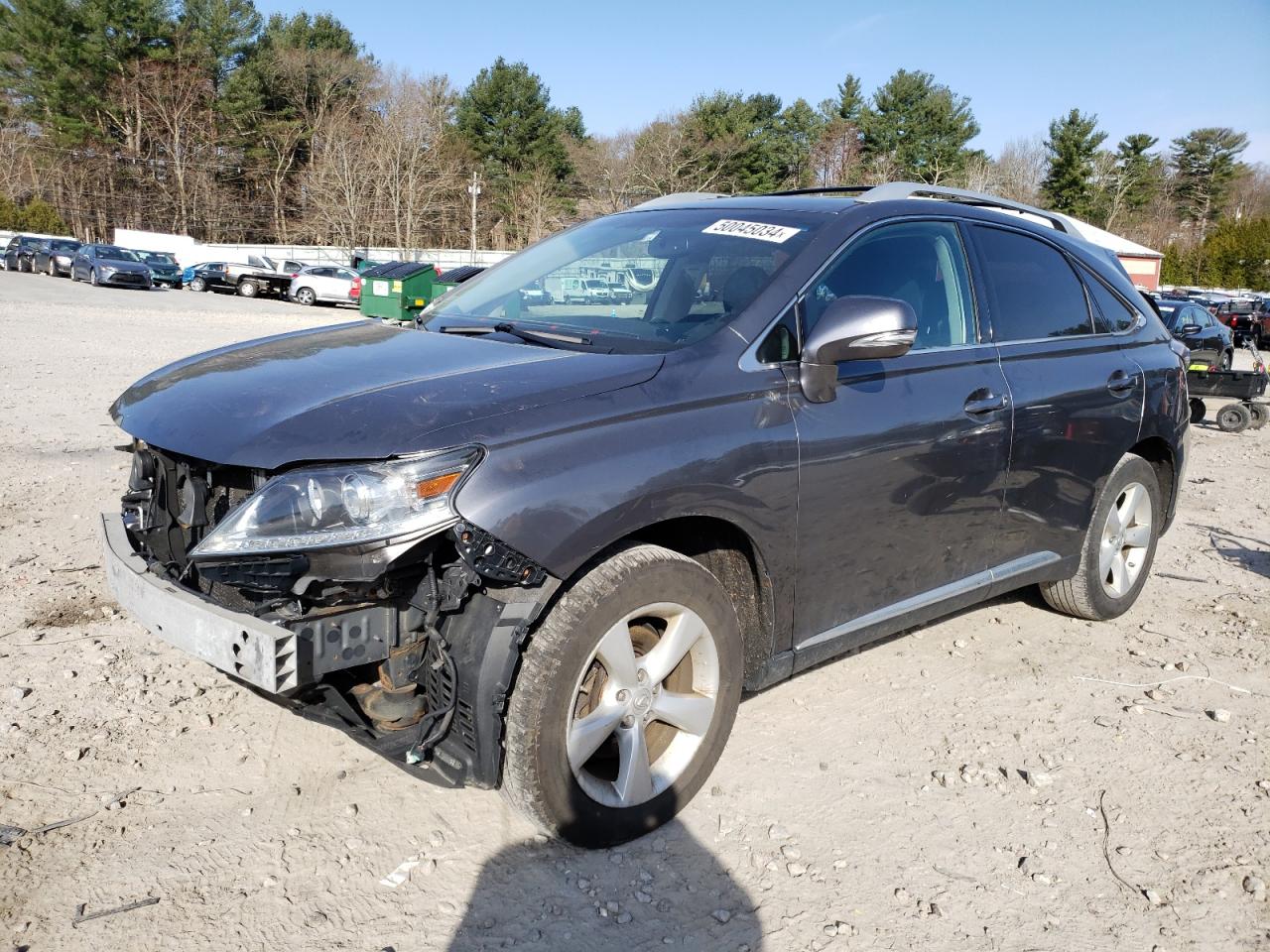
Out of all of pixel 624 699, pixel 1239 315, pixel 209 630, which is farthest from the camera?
pixel 1239 315

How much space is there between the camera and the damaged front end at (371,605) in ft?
8.04

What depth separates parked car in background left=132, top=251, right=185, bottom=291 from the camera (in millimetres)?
40844

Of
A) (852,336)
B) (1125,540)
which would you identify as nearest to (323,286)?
(1125,540)

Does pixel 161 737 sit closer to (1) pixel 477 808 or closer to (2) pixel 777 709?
(1) pixel 477 808

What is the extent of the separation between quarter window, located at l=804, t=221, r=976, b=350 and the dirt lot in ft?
4.86

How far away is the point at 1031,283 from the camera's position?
14.0 feet

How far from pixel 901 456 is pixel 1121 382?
1.67 metres

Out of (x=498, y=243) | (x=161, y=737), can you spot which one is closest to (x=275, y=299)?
(x=498, y=243)

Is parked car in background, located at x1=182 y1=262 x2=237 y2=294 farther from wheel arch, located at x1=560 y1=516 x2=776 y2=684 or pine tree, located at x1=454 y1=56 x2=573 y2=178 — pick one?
wheel arch, located at x1=560 y1=516 x2=776 y2=684

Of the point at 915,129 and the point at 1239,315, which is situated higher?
the point at 915,129

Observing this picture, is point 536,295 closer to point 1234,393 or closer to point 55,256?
point 1234,393

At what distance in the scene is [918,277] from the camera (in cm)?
377

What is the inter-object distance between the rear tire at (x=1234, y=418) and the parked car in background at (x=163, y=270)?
3853 centimetres

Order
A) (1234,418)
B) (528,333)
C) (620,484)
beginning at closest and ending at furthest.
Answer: (620,484) → (528,333) → (1234,418)
